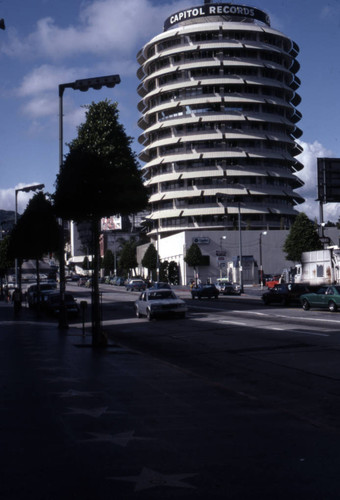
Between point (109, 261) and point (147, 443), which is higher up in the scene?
point (109, 261)

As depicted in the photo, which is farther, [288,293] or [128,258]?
[128,258]

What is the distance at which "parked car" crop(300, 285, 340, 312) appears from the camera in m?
33.9

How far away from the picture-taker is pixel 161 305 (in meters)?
31.7

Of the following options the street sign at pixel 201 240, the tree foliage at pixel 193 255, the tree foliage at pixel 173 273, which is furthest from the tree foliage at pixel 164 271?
the street sign at pixel 201 240

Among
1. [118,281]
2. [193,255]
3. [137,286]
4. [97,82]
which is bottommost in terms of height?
[137,286]

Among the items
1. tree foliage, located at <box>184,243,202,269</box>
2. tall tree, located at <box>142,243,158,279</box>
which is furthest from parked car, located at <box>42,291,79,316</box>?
tall tree, located at <box>142,243,158,279</box>

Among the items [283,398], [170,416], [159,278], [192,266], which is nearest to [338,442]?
[170,416]

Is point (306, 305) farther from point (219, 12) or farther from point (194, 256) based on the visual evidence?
point (219, 12)

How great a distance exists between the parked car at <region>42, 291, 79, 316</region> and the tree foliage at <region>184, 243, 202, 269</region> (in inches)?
1784

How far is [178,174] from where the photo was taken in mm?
94750

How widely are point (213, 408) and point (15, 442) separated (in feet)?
10.2

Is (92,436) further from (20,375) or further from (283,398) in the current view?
(20,375)

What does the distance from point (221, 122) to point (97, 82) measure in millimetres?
76408

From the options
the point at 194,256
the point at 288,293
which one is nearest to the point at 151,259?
the point at 194,256
